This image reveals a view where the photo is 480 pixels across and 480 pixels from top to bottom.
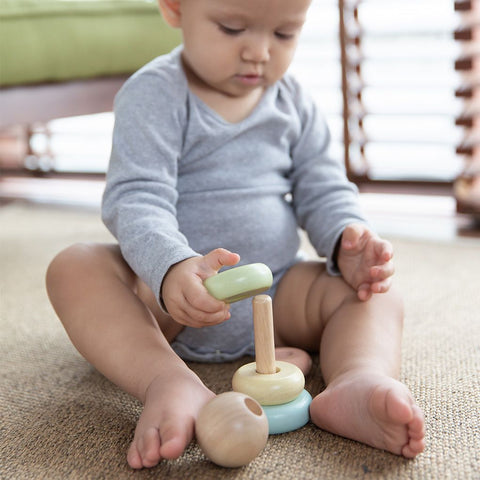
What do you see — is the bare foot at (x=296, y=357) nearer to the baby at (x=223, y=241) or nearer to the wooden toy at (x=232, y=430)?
the baby at (x=223, y=241)

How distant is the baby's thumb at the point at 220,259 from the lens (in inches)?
23.9

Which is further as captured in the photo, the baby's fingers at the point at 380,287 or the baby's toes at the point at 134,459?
the baby's fingers at the point at 380,287

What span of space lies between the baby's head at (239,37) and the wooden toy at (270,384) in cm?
28

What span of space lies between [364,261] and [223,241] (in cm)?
17

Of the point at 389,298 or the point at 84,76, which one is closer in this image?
the point at 389,298

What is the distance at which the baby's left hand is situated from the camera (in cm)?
75

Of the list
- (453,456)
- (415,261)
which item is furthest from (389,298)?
(415,261)

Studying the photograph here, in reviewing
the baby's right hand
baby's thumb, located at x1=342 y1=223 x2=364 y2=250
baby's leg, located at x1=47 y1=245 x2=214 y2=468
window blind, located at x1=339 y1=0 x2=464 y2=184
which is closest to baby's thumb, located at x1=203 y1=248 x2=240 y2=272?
the baby's right hand

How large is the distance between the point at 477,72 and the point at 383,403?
110 cm

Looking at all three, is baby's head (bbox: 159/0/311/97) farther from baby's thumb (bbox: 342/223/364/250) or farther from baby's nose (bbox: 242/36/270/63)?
baby's thumb (bbox: 342/223/364/250)

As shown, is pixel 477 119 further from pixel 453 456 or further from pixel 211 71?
pixel 453 456

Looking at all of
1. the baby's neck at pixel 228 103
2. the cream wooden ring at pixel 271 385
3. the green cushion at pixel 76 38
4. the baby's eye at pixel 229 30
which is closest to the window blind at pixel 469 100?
the green cushion at pixel 76 38

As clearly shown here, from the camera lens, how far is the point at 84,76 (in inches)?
59.4

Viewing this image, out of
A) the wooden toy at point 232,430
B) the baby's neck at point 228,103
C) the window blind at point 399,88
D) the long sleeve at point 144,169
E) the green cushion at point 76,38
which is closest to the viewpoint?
the wooden toy at point 232,430
